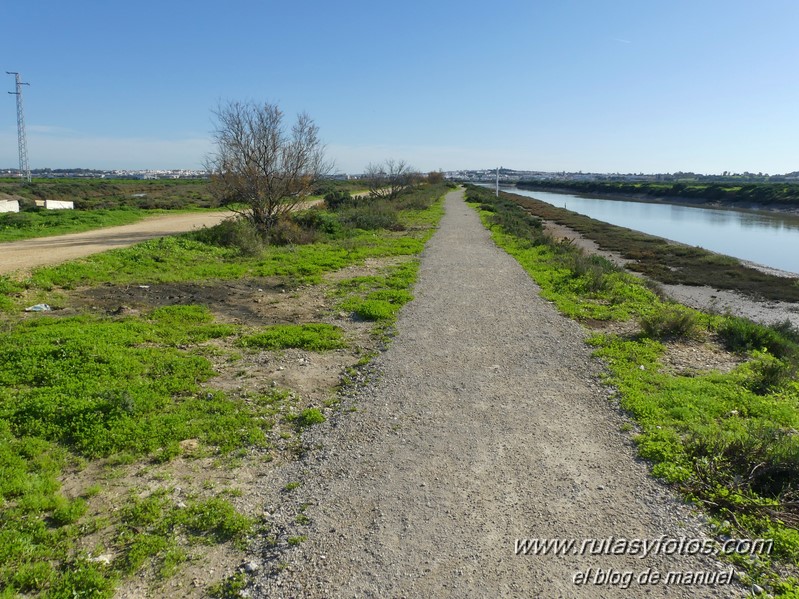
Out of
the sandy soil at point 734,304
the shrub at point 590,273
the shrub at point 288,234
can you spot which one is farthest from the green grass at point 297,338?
the shrub at point 288,234

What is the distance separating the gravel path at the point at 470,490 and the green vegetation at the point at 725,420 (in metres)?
0.27

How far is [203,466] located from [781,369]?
6705 millimetres

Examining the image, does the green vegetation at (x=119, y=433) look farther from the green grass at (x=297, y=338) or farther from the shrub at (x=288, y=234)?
the shrub at (x=288, y=234)

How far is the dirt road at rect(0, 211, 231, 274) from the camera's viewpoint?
1246 cm

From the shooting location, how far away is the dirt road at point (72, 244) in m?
12.5

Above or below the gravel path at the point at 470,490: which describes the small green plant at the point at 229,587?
below

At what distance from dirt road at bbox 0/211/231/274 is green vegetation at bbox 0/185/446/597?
2632mm

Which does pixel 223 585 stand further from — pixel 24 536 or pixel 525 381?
pixel 525 381

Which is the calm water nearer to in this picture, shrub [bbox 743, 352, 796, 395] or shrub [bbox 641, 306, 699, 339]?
shrub [bbox 641, 306, 699, 339]

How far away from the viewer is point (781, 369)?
21.1 ft

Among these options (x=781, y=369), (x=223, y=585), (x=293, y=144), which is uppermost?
(x=293, y=144)

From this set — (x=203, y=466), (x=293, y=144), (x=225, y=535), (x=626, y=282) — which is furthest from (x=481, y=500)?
(x=293, y=144)

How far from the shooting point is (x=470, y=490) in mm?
4078

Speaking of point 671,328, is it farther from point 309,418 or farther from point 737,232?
point 737,232
